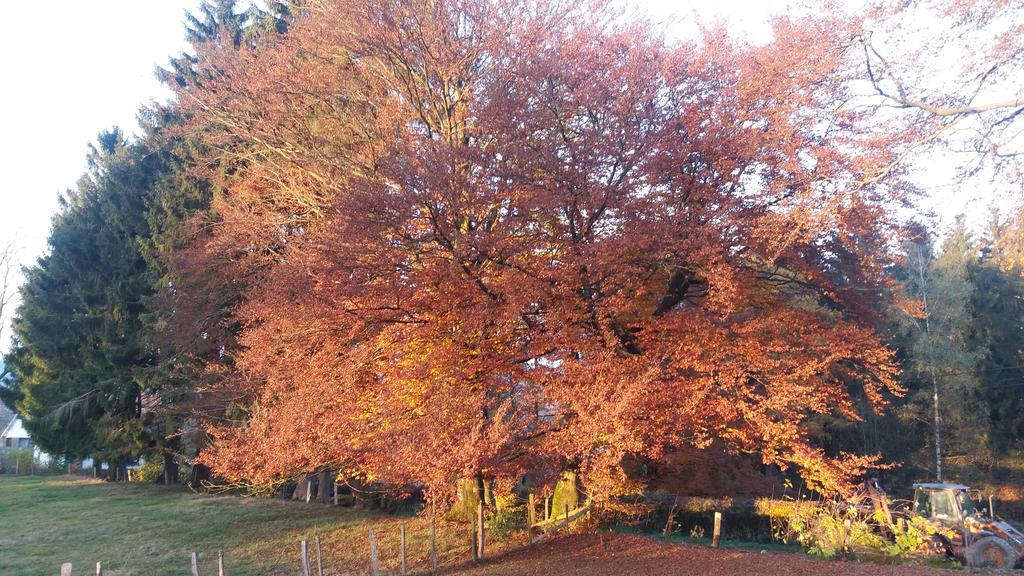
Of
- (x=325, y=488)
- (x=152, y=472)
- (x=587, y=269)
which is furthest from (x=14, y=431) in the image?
(x=587, y=269)

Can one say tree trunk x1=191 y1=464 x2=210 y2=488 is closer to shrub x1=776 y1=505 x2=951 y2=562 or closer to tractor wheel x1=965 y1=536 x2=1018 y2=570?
shrub x1=776 y1=505 x2=951 y2=562

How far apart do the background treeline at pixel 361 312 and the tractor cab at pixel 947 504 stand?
2.79 meters

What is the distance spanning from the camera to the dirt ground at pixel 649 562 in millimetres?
11289

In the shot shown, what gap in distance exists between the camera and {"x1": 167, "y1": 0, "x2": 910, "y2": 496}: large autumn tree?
1091 cm

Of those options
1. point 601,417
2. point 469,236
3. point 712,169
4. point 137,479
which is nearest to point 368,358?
point 469,236

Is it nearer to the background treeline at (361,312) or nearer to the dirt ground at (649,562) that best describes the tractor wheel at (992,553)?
the dirt ground at (649,562)

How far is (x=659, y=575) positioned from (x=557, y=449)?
115 inches

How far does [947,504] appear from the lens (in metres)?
14.8

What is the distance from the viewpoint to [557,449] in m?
11.3

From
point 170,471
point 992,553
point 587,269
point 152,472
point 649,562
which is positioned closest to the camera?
point 587,269

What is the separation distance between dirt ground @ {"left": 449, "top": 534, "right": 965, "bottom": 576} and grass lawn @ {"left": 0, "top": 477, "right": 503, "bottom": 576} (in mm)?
1904

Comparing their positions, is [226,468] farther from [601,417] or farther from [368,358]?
[601,417]

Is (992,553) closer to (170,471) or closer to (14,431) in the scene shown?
(170,471)

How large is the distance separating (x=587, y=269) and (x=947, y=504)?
10469 mm
